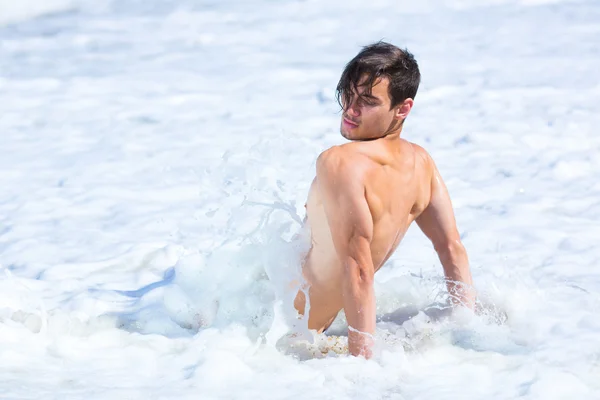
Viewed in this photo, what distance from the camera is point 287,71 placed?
7.31 m

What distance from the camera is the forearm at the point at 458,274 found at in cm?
337

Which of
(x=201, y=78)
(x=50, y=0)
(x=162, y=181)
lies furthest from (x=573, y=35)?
(x=50, y=0)

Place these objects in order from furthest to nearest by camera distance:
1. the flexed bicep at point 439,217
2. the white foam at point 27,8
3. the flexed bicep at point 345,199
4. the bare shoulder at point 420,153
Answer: the white foam at point 27,8 < the flexed bicep at point 439,217 < the bare shoulder at point 420,153 < the flexed bicep at point 345,199

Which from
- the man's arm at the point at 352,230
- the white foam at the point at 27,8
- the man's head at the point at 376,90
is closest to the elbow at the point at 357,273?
the man's arm at the point at 352,230

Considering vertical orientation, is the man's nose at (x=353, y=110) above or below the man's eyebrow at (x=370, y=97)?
below

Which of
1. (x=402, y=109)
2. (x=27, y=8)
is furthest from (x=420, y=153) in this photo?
(x=27, y=8)

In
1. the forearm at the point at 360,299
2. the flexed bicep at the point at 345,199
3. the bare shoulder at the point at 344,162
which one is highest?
the bare shoulder at the point at 344,162

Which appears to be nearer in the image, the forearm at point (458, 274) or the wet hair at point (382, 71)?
the wet hair at point (382, 71)

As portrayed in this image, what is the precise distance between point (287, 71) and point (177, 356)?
443cm

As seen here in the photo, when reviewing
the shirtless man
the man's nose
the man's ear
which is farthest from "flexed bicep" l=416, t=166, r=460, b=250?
the man's nose

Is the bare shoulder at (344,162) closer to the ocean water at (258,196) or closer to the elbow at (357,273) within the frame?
the elbow at (357,273)

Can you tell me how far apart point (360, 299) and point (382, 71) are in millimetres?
697

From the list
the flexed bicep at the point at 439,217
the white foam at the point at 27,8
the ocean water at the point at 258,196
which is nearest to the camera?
the ocean water at the point at 258,196

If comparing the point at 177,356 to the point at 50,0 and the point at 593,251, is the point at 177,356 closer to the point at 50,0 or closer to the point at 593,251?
the point at 593,251
